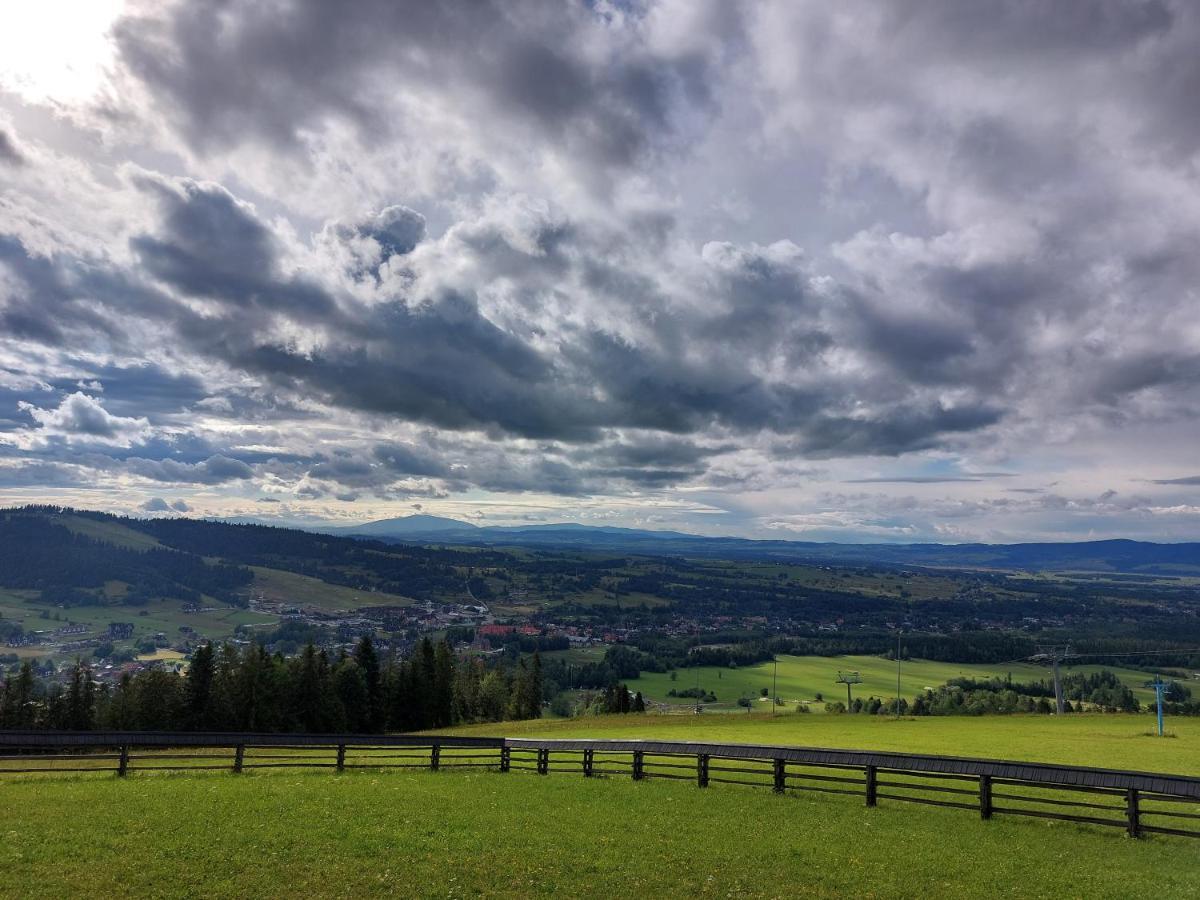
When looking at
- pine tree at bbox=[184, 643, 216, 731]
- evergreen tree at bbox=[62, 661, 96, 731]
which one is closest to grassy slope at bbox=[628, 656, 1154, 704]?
pine tree at bbox=[184, 643, 216, 731]

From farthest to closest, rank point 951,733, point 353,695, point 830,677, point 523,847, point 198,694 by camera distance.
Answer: point 830,677 → point 353,695 → point 198,694 → point 951,733 → point 523,847

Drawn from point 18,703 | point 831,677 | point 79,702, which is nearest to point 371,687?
point 79,702

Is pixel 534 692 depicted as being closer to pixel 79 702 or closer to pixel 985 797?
pixel 79 702

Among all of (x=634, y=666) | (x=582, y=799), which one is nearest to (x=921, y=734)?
(x=582, y=799)

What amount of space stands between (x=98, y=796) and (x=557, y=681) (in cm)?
14844

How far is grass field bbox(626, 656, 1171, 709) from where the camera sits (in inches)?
5600

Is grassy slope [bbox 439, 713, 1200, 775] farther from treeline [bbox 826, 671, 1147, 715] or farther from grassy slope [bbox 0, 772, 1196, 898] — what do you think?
treeline [bbox 826, 671, 1147, 715]

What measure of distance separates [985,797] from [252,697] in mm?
64850

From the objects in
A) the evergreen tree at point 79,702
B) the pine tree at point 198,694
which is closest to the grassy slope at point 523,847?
the pine tree at point 198,694

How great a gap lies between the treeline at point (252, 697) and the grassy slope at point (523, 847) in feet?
147

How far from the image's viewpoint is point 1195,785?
19.2m

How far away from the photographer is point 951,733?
154 feet

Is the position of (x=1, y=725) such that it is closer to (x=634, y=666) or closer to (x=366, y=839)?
(x=366, y=839)

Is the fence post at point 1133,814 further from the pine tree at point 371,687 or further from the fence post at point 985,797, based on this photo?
the pine tree at point 371,687
